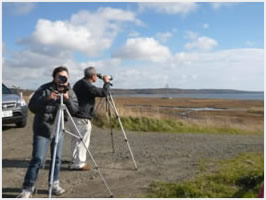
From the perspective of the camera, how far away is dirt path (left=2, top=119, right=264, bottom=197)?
5.41 metres

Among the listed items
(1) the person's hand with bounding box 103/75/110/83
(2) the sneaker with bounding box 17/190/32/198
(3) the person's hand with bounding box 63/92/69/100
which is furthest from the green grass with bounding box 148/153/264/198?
(1) the person's hand with bounding box 103/75/110/83

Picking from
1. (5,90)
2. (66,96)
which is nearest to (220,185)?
(66,96)

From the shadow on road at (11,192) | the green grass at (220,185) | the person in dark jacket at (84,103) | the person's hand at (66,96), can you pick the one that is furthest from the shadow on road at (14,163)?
the green grass at (220,185)

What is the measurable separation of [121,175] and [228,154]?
9.59 ft

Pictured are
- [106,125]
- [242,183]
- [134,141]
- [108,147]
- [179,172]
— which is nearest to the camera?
[242,183]

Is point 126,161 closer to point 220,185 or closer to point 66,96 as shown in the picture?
point 220,185

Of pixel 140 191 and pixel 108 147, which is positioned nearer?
pixel 140 191

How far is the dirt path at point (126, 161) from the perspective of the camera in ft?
17.8

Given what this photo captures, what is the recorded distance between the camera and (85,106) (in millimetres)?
6301

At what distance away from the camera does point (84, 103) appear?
630 cm

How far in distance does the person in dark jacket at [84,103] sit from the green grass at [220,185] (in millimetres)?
1547

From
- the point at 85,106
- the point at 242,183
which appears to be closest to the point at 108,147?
the point at 85,106

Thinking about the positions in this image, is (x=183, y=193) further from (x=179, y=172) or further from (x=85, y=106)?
(x=85, y=106)

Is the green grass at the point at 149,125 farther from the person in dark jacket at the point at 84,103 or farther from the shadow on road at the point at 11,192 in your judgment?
the shadow on road at the point at 11,192
